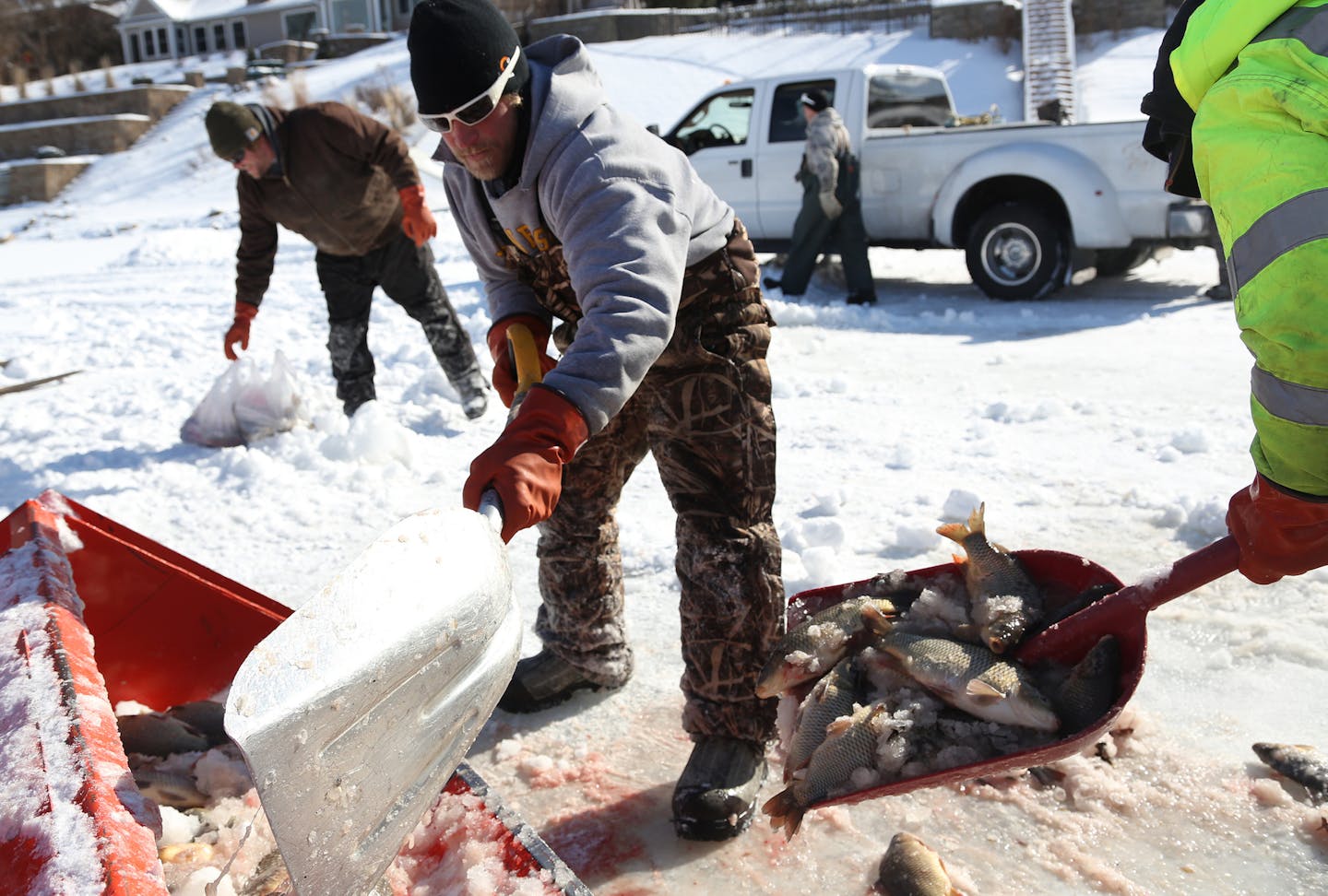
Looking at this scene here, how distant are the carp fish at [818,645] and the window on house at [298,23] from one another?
4148 cm

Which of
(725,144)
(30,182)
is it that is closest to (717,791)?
(725,144)

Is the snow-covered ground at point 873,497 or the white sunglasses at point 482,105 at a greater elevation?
the white sunglasses at point 482,105

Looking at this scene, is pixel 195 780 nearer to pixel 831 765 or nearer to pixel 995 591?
pixel 831 765

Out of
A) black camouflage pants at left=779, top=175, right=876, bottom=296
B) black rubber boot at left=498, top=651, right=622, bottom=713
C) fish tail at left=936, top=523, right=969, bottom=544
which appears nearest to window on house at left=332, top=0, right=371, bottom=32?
black camouflage pants at left=779, top=175, right=876, bottom=296

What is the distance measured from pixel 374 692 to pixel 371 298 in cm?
421

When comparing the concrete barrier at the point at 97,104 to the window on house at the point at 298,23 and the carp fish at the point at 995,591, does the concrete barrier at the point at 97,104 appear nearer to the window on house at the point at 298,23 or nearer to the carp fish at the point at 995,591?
the window on house at the point at 298,23

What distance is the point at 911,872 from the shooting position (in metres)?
1.99

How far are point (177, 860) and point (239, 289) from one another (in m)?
3.95

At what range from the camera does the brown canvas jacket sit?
16.2ft

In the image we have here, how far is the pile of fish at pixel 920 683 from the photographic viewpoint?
192 cm

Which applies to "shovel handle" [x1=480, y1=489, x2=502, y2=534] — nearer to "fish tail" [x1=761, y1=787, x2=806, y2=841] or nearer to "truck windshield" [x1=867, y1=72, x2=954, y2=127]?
"fish tail" [x1=761, y1=787, x2=806, y2=841]

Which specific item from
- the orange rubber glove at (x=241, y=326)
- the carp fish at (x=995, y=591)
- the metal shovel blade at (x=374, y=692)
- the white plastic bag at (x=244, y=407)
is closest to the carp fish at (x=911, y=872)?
the carp fish at (x=995, y=591)

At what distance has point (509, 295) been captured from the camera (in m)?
2.63

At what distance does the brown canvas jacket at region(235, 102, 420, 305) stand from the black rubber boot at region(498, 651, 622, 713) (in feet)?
9.98
